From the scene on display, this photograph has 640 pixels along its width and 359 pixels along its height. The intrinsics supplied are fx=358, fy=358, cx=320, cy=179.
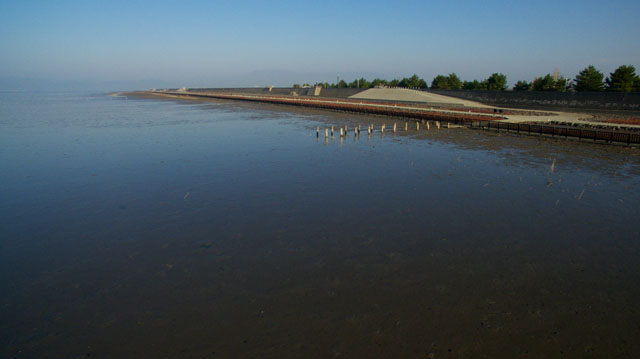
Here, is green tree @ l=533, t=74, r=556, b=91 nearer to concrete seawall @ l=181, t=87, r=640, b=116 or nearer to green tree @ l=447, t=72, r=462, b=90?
concrete seawall @ l=181, t=87, r=640, b=116

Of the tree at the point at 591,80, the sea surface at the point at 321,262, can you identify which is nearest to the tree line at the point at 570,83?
the tree at the point at 591,80

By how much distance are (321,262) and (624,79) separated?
77855 millimetres

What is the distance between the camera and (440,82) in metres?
108

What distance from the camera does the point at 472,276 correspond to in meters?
10.9

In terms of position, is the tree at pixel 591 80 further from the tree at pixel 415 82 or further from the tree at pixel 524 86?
the tree at pixel 415 82

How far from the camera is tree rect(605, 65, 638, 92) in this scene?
63281mm

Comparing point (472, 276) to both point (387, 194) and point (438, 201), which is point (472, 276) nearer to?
point (438, 201)

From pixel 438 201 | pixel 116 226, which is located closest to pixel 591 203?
pixel 438 201

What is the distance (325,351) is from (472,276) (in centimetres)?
543

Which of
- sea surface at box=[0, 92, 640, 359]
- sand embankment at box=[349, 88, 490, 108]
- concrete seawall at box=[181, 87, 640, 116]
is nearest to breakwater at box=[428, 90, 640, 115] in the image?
concrete seawall at box=[181, 87, 640, 116]

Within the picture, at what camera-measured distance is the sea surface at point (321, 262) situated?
834cm

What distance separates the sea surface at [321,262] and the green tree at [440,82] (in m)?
87.1

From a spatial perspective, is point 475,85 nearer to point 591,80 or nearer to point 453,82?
point 453,82

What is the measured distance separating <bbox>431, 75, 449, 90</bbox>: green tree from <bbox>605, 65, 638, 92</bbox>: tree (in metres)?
45.0
